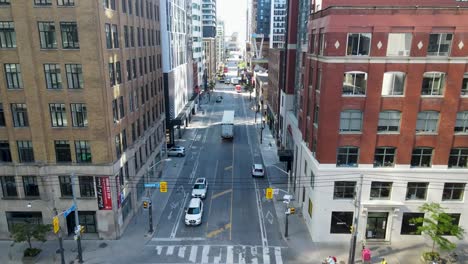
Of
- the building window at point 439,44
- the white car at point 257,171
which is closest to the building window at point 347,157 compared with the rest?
the building window at point 439,44

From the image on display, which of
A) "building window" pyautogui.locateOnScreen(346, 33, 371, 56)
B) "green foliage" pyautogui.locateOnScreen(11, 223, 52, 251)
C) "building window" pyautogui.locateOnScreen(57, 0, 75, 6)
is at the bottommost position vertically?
"green foliage" pyautogui.locateOnScreen(11, 223, 52, 251)

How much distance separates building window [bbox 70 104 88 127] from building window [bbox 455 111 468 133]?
3463cm

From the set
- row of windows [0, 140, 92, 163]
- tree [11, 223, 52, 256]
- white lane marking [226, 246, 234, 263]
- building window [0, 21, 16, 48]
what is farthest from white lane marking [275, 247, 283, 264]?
building window [0, 21, 16, 48]

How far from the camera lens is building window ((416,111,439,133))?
31.3 m

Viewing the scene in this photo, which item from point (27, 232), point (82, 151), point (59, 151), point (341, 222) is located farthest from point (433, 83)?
point (27, 232)

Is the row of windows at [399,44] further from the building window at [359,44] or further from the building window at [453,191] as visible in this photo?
the building window at [453,191]

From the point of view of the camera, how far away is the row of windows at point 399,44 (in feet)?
97.3

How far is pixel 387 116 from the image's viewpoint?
31375mm

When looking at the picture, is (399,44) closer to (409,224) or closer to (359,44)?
(359,44)

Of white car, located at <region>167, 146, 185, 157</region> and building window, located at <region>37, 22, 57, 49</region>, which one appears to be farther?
white car, located at <region>167, 146, 185, 157</region>

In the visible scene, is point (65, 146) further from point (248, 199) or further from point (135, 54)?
point (248, 199)

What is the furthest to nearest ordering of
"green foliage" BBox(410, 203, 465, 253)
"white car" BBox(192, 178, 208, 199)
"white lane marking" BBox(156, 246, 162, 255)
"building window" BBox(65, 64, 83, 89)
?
"white car" BBox(192, 178, 208, 199) < "white lane marking" BBox(156, 246, 162, 255) < "building window" BBox(65, 64, 83, 89) < "green foliage" BBox(410, 203, 465, 253)

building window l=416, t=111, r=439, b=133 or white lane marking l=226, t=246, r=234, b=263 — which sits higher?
building window l=416, t=111, r=439, b=133

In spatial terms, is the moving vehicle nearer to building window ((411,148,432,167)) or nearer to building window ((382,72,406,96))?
building window ((411,148,432,167))
